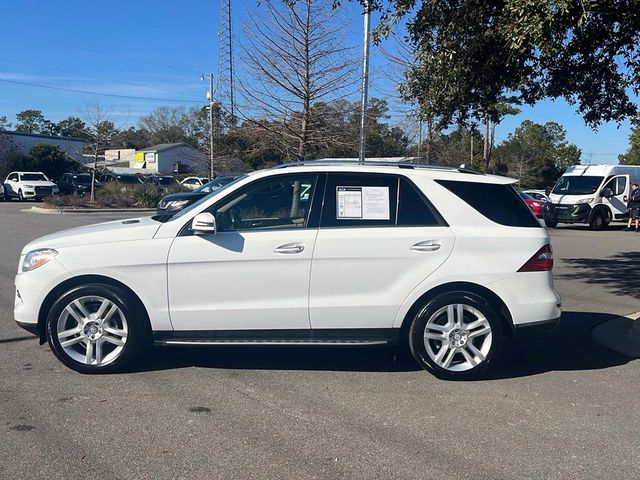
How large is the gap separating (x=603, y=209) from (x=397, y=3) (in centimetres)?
1938

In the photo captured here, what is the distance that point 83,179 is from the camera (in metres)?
42.8

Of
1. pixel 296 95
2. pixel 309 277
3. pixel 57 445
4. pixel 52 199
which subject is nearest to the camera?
pixel 57 445

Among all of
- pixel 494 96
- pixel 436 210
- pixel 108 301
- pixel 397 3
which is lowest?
pixel 108 301

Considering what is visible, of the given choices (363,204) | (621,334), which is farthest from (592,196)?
(363,204)

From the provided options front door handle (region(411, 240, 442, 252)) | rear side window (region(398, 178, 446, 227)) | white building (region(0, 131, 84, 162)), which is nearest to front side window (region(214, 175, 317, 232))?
rear side window (region(398, 178, 446, 227))

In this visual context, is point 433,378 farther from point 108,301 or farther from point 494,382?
point 108,301

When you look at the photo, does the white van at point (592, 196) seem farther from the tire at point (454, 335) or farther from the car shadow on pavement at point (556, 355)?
the tire at point (454, 335)

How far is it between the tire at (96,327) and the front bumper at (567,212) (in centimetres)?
2260

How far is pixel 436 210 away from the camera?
571cm

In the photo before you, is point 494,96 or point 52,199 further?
point 52,199

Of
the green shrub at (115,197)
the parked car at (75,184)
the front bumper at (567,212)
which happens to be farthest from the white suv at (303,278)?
the parked car at (75,184)

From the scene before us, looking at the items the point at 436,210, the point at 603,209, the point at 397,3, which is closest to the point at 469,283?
the point at 436,210

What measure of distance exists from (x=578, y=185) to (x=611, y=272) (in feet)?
48.6

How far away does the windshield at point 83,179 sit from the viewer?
42362mm
